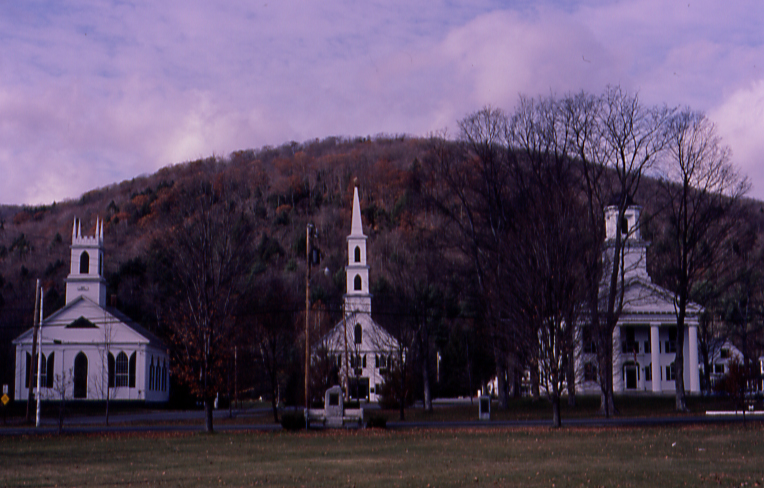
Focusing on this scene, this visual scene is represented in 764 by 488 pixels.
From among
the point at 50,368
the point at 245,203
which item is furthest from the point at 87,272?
the point at 245,203

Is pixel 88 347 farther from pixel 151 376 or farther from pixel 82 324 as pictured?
pixel 151 376

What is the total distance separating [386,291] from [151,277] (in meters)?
26.2

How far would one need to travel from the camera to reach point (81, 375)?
6400 cm

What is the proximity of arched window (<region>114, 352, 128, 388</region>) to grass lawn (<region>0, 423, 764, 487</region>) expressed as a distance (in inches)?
1448

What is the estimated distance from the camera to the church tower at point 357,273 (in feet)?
242

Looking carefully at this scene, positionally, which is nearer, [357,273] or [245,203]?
[357,273]

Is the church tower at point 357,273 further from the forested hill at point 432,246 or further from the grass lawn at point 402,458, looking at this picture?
the grass lawn at point 402,458

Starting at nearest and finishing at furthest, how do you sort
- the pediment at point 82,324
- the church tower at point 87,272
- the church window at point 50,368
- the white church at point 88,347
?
the white church at point 88,347 < the church window at point 50,368 < the pediment at point 82,324 < the church tower at point 87,272

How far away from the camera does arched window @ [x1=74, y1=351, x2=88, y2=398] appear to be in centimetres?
6351

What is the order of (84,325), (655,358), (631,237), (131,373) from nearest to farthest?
1. (631,237)
2. (655,358)
3. (84,325)
4. (131,373)

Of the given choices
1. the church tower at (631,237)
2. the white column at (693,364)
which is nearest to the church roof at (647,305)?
the church tower at (631,237)

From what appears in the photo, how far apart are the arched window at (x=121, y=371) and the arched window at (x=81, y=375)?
2.37 metres

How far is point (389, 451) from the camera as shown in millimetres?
21688

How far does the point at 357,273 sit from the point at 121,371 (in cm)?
2271
